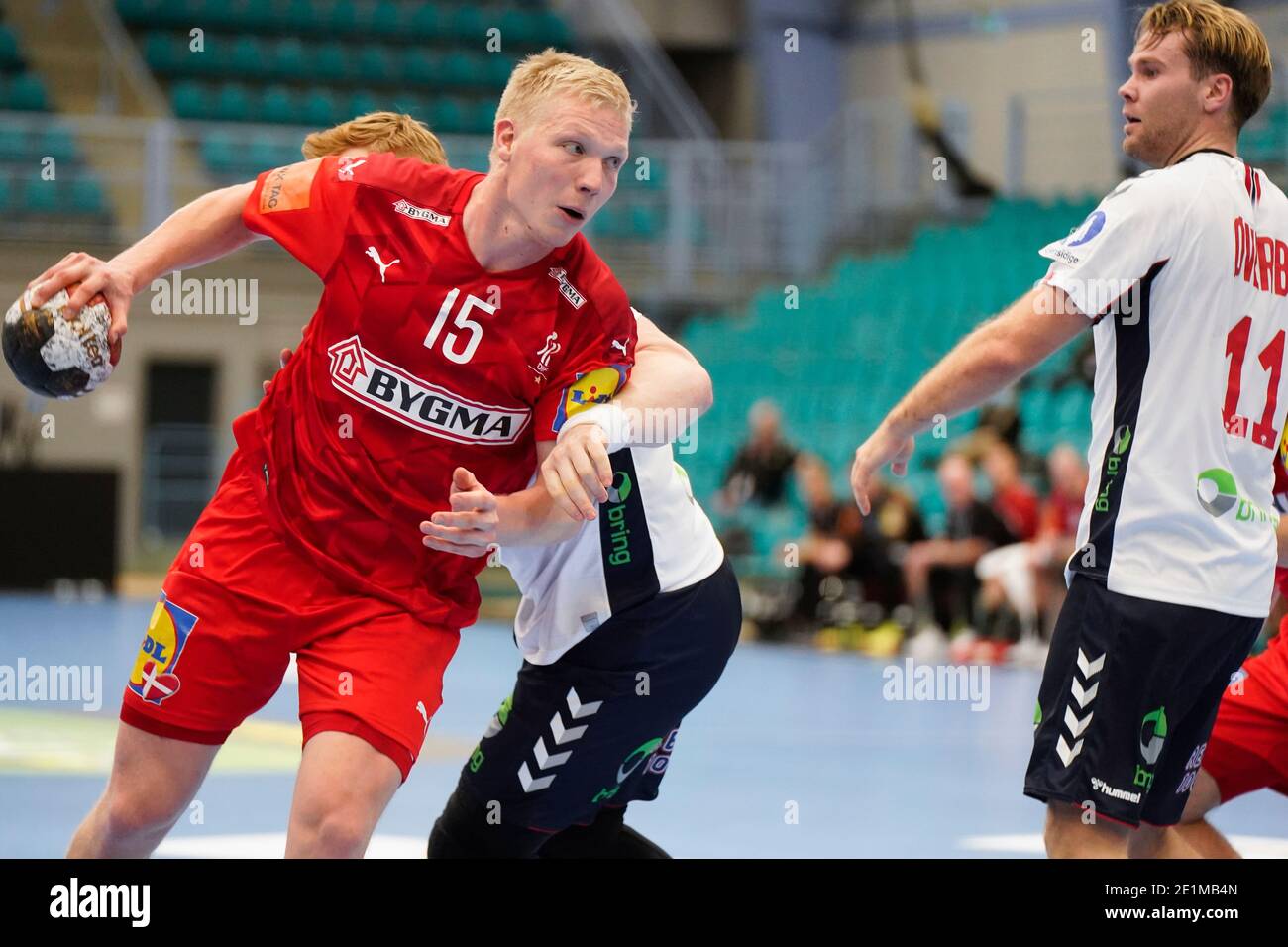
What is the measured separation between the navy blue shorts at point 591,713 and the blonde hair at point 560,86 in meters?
1.16

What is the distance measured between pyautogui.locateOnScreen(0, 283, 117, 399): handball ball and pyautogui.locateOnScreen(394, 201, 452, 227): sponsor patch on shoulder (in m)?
0.71

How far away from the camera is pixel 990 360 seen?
3.53 m

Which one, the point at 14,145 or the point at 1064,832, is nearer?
the point at 1064,832

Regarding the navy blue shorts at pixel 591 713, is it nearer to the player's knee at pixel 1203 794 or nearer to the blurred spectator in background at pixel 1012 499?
the player's knee at pixel 1203 794

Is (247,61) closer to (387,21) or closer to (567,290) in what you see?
(387,21)

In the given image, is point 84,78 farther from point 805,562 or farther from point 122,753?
point 122,753

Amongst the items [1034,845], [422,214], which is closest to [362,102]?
[1034,845]

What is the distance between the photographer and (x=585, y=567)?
3920 millimetres

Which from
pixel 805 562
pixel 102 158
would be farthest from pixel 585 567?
pixel 102 158

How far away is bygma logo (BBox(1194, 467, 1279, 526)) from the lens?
11.6ft

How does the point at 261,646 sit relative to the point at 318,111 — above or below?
below

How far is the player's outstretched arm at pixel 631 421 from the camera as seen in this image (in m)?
3.30

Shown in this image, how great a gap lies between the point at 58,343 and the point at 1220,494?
2.42 meters
